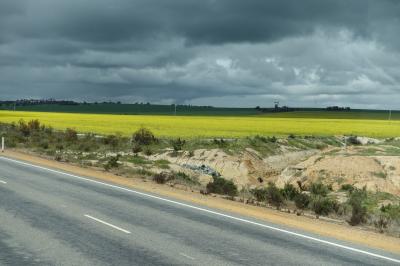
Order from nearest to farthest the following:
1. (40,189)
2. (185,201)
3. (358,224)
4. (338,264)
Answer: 1. (338,264)
2. (358,224)
3. (185,201)
4. (40,189)

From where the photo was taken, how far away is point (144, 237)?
1156 cm

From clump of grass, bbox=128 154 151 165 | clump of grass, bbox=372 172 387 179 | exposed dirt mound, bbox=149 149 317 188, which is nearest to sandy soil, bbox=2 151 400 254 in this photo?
clump of grass, bbox=128 154 151 165

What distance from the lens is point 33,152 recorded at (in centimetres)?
4047

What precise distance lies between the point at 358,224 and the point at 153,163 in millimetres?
23239

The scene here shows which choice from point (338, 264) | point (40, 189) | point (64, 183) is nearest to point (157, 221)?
point (338, 264)

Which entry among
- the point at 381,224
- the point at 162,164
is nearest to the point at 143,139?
the point at 162,164

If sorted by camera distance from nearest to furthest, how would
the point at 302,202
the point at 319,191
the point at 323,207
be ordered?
1. the point at 323,207
2. the point at 302,202
3. the point at 319,191

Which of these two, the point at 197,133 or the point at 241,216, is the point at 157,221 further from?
the point at 197,133

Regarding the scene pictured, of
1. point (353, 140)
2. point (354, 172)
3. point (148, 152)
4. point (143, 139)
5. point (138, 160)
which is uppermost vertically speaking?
point (353, 140)

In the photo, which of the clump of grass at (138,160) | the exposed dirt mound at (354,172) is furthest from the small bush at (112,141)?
the exposed dirt mound at (354,172)

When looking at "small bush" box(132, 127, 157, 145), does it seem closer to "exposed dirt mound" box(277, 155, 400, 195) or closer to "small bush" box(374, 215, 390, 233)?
"exposed dirt mound" box(277, 155, 400, 195)

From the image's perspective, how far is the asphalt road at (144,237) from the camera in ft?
32.0

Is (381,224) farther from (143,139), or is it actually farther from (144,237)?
(143,139)

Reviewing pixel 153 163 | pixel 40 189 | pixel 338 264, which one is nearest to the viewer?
pixel 338 264
